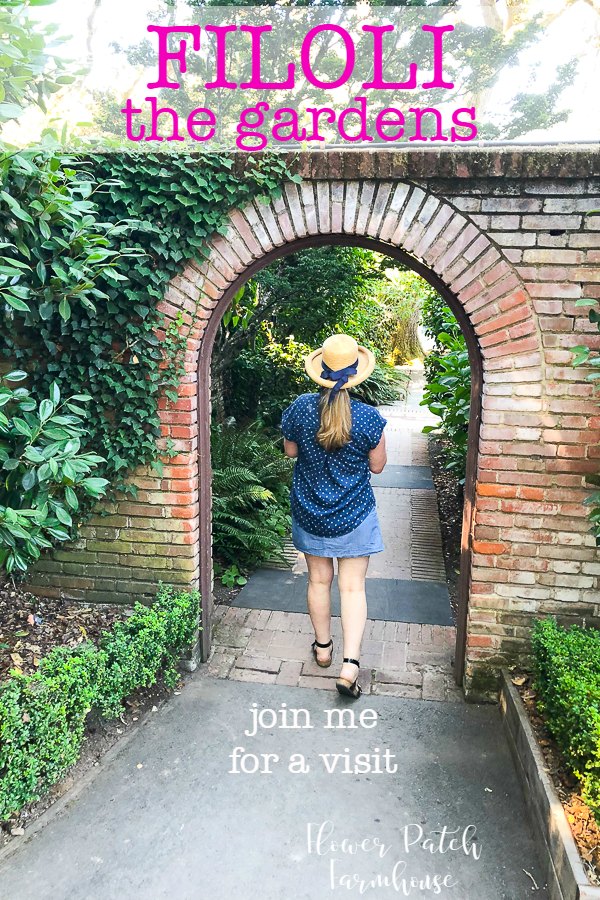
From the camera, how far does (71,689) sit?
288 cm

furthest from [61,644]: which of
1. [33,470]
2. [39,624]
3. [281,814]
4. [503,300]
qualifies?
[503,300]

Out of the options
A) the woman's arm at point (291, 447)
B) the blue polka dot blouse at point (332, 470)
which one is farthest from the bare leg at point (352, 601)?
the woman's arm at point (291, 447)

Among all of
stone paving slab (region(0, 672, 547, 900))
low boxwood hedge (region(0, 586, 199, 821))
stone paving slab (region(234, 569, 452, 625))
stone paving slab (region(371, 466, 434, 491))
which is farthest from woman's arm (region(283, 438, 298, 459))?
stone paving slab (region(371, 466, 434, 491))

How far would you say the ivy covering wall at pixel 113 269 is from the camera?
292 cm

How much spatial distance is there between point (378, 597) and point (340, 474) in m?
1.81

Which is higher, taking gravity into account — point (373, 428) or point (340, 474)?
point (373, 428)

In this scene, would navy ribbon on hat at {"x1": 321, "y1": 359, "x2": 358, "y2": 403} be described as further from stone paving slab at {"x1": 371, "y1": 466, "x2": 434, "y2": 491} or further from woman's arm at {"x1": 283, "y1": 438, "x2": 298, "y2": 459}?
stone paving slab at {"x1": 371, "y1": 466, "x2": 434, "y2": 491}

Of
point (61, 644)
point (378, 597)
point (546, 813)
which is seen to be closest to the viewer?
point (546, 813)

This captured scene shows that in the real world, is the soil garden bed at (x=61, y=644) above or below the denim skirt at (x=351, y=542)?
below

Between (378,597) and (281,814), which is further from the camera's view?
(378,597)

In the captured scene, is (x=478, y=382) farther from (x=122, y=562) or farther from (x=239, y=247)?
(x=122, y=562)

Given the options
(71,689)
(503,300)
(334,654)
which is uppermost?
(503,300)

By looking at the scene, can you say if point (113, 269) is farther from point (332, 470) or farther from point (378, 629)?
point (378, 629)

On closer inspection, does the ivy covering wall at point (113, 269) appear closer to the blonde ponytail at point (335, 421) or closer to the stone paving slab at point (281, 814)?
the blonde ponytail at point (335, 421)
